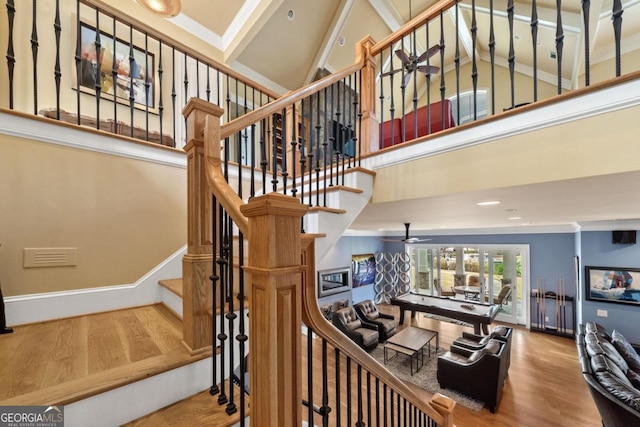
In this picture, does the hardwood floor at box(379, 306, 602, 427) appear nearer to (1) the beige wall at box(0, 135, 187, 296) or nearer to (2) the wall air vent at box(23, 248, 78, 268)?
(1) the beige wall at box(0, 135, 187, 296)

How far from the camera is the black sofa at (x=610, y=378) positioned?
2372 mm

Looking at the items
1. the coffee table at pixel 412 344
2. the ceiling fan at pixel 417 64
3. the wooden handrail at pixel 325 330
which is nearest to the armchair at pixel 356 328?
the coffee table at pixel 412 344

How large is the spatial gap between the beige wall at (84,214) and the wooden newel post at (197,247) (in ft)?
3.68

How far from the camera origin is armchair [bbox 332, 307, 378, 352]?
548cm

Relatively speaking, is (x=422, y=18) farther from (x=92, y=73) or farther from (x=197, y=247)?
(x=92, y=73)

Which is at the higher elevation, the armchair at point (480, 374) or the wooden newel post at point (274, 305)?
the wooden newel post at point (274, 305)

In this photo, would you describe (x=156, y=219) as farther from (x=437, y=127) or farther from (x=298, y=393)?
(x=437, y=127)

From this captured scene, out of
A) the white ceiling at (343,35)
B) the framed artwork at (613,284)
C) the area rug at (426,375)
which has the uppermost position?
the white ceiling at (343,35)

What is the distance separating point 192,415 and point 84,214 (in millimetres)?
1608

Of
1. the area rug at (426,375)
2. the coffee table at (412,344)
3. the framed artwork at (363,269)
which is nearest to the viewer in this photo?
the area rug at (426,375)

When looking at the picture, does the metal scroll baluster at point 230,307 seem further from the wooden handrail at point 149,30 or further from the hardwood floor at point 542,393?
the hardwood floor at point 542,393

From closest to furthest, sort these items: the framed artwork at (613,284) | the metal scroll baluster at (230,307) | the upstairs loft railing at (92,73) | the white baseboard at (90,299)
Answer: the metal scroll baluster at (230,307)
the white baseboard at (90,299)
the upstairs loft railing at (92,73)
the framed artwork at (613,284)

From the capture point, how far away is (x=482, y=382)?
367cm

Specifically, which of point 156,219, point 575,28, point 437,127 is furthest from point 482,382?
point 575,28
